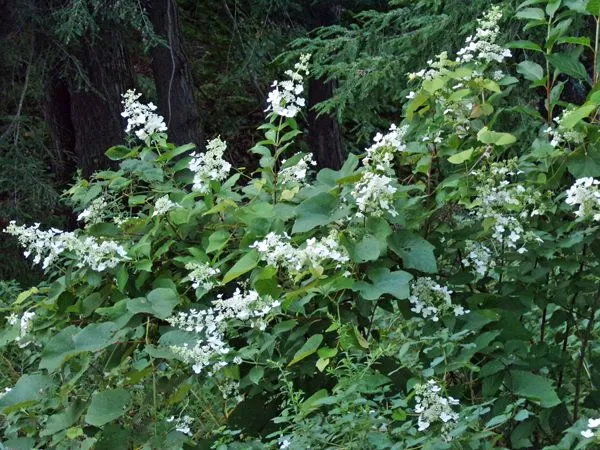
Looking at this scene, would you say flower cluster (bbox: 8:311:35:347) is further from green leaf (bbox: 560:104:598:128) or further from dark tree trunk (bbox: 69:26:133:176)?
dark tree trunk (bbox: 69:26:133:176)

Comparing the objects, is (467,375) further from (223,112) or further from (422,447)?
(223,112)

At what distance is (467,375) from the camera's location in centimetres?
304

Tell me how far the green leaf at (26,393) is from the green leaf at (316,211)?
1006 mm

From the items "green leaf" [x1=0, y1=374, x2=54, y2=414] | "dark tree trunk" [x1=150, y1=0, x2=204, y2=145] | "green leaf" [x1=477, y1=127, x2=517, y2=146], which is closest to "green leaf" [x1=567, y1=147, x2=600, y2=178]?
"green leaf" [x1=477, y1=127, x2=517, y2=146]

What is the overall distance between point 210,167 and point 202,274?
0.45 metres

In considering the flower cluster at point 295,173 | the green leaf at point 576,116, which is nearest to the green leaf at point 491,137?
the green leaf at point 576,116

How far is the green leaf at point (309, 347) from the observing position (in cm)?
278

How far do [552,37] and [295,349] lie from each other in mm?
1179

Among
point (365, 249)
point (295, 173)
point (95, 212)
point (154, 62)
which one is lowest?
point (365, 249)

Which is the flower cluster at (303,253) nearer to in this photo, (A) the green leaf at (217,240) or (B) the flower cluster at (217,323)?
(B) the flower cluster at (217,323)

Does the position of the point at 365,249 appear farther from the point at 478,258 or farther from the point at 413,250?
the point at 478,258

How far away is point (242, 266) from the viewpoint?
A: 115 inches

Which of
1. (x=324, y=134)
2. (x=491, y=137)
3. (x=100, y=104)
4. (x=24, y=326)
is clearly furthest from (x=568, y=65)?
(x=324, y=134)

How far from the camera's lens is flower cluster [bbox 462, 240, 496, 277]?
3.01 meters
